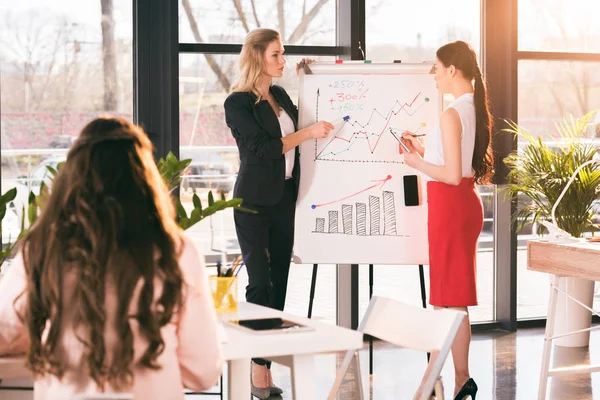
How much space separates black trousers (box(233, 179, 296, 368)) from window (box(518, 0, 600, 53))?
238cm

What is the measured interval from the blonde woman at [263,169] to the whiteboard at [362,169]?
0.17 meters

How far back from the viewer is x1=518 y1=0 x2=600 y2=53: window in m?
5.93

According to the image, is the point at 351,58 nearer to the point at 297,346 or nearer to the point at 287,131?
the point at 287,131

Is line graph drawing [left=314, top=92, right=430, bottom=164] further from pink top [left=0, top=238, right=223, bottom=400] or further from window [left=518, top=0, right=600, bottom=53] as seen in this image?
pink top [left=0, top=238, right=223, bottom=400]

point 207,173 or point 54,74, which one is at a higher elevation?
point 54,74

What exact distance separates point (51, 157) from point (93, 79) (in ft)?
1.60

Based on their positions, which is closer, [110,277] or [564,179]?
[110,277]

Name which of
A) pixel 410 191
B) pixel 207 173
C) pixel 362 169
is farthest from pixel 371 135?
pixel 207 173

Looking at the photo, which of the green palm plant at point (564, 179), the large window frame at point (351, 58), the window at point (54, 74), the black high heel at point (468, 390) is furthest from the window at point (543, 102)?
the window at point (54, 74)

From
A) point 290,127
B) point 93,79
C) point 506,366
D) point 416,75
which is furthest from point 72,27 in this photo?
point 506,366

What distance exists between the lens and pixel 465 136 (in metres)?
4.05

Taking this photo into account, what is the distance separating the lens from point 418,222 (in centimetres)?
459

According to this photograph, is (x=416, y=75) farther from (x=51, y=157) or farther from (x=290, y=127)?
(x=51, y=157)

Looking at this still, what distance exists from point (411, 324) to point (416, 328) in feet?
0.09
